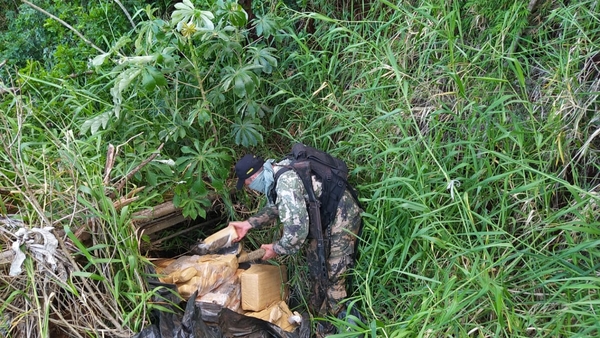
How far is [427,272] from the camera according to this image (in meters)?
2.61

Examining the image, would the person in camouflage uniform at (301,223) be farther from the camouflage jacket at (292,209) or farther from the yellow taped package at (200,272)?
the yellow taped package at (200,272)

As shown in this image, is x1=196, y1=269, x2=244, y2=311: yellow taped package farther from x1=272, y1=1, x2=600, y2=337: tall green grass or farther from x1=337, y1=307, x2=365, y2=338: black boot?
x1=272, y1=1, x2=600, y2=337: tall green grass

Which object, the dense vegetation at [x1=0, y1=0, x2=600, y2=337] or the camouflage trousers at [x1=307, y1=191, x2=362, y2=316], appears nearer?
the dense vegetation at [x1=0, y1=0, x2=600, y2=337]

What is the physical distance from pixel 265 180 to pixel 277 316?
77cm

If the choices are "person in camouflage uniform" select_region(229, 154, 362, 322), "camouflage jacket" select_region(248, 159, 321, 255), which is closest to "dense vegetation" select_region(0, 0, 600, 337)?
"person in camouflage uniform" select_region(229, 154, 362, 322)

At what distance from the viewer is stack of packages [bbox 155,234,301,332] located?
2.88 metres

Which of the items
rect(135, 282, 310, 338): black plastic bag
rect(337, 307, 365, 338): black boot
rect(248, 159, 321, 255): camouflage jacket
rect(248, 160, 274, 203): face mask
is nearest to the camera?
rect(135, 282, 310, 338): black plastic bag

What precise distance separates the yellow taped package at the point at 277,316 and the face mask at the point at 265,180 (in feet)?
2.18

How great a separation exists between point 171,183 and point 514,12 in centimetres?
222

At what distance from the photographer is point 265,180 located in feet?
9.79

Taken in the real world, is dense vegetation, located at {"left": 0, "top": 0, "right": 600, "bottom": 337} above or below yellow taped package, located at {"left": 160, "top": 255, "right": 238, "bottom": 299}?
above

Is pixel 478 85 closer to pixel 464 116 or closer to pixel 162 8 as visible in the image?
pixel 464 116

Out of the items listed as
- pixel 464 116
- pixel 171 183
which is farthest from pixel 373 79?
pixel 171 183

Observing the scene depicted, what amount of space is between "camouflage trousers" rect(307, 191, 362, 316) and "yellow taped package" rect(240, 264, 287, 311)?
231 mm
